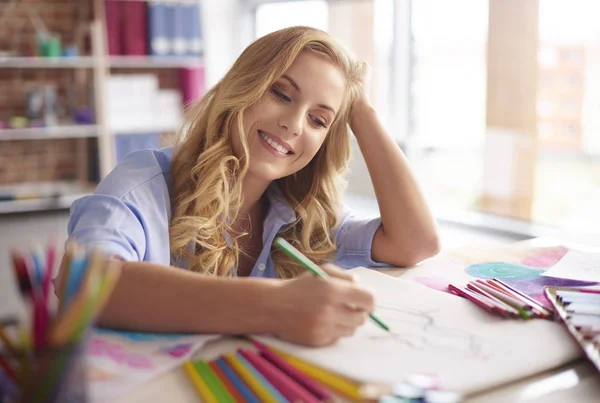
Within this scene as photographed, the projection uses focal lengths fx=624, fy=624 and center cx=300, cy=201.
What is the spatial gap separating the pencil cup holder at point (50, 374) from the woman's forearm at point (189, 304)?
0.34 m

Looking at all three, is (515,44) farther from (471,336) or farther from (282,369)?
(282,369)

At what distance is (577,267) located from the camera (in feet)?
4.09

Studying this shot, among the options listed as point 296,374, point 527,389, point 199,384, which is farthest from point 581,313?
point 199,384

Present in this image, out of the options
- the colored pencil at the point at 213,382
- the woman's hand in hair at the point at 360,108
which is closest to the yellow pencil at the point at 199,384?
the colored pencil at the point at 213,382

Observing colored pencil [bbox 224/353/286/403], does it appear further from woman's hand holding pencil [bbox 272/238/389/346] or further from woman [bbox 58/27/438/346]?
woman [bbox 58/27/438/346]

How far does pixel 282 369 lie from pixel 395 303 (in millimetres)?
314

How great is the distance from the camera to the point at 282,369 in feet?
2.49

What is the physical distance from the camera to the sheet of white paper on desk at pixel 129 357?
0.74 metres

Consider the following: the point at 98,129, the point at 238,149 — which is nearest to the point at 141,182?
the point at 238,149

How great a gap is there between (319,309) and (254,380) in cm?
15

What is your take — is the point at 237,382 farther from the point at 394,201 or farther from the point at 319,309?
the point at 394,201

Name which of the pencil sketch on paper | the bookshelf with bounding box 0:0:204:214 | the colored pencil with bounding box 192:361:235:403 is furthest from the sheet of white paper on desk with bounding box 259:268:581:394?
the bookshelf with bounding box 0:0:204:214

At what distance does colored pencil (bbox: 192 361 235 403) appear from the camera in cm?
69

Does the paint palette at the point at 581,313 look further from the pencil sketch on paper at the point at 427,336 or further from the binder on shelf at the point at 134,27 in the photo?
the binder on shelf at the point at 134,27
